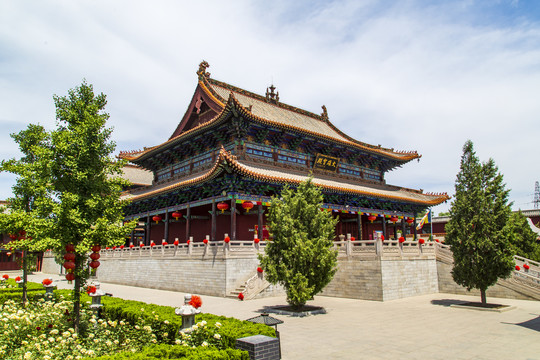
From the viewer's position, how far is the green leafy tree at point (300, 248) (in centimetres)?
1230

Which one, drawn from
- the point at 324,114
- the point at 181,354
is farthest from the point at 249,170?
the point at 324,114

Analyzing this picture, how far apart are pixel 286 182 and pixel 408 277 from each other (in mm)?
7349

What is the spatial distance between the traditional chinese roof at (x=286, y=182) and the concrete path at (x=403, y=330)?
6142mm

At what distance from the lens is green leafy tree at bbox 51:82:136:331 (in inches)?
328

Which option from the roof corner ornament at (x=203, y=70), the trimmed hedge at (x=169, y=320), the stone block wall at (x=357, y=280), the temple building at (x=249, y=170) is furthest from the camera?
the roof corner ornament at (x=203, y=70)

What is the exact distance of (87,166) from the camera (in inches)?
347

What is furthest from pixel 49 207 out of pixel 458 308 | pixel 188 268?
pixel 458 308

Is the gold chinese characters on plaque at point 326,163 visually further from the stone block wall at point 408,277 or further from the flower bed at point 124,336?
the flower bed at point 124,336

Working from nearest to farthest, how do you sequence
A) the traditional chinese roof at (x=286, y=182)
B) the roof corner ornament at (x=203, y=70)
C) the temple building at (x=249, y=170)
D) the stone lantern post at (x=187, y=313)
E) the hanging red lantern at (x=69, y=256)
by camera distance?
1. the stone lantern post at (x=187, y=313)
2. the hanging red lantern at (x=69, y=256)
3. the traditional chinese roof at (x=286, y=182)
4. the temple building at (x=249, y=170)
5. the roof corner ornament at (x=203, y=70)

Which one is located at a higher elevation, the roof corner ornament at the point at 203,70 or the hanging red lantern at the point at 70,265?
the roof corner ornament at the point at 203,70

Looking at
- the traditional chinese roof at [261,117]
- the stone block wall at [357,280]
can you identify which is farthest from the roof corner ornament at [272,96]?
the stone block wall at [357,280]

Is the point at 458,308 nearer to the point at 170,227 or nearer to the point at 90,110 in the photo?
the point at 90,110

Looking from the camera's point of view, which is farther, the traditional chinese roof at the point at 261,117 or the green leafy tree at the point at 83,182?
the traditional chinese roof at the point at 261,117

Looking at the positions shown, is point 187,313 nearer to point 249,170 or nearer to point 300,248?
point 300,248
